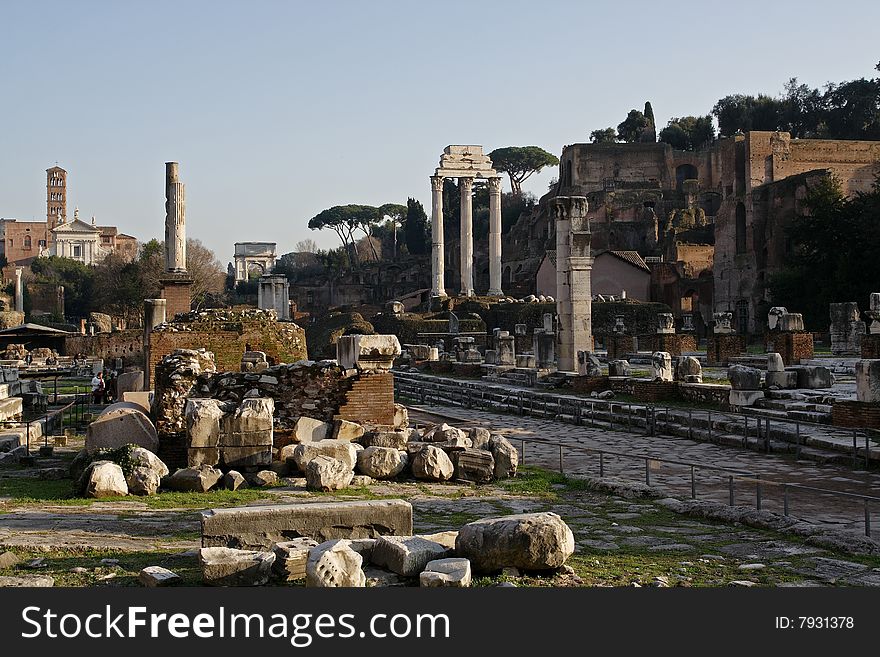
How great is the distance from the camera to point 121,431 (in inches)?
399

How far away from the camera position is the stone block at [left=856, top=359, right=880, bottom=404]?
39.7ft

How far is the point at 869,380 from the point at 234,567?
9.80 metres

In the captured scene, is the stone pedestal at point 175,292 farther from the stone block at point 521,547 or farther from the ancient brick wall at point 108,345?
the ancient brick wall at point 108,345

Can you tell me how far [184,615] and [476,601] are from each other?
1349mm

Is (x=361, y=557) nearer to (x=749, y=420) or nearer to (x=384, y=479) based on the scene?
(x=384, y=479)

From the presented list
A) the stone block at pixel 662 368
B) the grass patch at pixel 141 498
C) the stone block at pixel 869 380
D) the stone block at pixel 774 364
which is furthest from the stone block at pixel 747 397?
the grass patch at pixel 141 498

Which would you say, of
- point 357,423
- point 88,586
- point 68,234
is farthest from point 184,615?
point 68,234

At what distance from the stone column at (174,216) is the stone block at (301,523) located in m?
18.2

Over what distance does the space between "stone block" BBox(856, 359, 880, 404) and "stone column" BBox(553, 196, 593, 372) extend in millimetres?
10956

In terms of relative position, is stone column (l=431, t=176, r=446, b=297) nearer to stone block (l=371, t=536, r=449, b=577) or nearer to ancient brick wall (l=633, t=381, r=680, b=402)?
ancient brick wall (l=633, t=381, r=680, b=402)

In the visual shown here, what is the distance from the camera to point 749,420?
46.6 ft

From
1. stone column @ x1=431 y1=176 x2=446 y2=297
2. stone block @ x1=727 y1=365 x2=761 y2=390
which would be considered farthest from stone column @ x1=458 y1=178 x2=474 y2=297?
stone block @ x1=727 y1=365 x2=761 y2=390

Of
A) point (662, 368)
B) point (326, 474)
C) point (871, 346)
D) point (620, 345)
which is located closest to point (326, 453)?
point (326, 474)

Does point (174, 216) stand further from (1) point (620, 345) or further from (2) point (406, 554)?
(2) point (406, 554)
